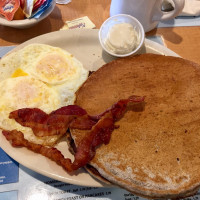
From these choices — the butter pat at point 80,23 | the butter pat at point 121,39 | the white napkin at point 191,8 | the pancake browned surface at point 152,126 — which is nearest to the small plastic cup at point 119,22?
the butter pat at point 121,39

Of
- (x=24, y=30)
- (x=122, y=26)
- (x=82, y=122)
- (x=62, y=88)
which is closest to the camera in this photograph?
(x=82, y=122)

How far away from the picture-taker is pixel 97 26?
7.48 feet

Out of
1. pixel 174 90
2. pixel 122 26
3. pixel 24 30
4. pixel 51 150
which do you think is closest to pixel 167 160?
pixel 174 90

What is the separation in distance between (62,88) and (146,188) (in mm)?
937

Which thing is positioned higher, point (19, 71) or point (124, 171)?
point (19, 71)

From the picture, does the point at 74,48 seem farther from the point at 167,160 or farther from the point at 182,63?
the point at 167,160

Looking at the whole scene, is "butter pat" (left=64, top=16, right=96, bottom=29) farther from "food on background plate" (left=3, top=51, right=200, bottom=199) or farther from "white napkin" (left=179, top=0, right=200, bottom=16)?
"white napkin" (left=179, top=0, right=200, bottom=16)

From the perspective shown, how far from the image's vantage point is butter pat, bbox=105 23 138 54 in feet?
5.70

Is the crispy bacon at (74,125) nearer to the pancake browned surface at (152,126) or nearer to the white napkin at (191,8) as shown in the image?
the pancake browned surface at (152,126)

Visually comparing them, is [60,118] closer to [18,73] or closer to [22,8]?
[18,73]

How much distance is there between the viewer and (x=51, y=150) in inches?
54.5

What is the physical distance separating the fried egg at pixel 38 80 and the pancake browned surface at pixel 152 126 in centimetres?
19

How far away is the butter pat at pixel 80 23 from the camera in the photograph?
222 cm

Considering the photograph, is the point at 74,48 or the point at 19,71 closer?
the point at 19,71
